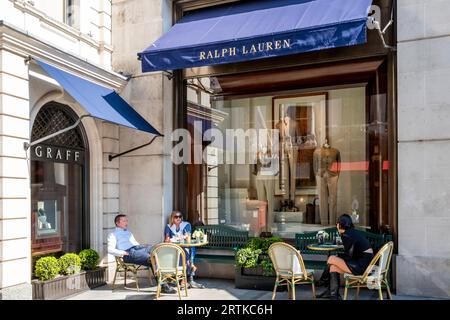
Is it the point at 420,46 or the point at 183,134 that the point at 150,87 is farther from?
the point at 420,46

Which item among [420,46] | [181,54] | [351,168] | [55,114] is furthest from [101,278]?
[420,46]

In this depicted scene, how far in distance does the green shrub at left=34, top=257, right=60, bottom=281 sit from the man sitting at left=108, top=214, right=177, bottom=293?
0.98 m

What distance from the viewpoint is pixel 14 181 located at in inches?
278

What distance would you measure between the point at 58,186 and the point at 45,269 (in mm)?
1691

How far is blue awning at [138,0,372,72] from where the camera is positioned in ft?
23.4

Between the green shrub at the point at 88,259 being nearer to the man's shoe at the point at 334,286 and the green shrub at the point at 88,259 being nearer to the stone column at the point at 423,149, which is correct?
the man's shoe at the point at 334,286

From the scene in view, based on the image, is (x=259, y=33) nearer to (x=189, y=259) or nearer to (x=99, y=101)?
(x=99, y=101)

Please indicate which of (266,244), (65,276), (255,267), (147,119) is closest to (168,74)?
(147,119)

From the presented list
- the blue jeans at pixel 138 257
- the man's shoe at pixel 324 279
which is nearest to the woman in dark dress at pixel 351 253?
the man's shoe at pixel 324 279

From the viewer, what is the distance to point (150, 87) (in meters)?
9.58

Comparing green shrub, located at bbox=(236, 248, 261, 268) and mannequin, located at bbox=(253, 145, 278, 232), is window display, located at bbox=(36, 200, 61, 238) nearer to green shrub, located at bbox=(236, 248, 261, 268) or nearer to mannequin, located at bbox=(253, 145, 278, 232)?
green shrub, located at bbox=(236, 248, 261, 268)

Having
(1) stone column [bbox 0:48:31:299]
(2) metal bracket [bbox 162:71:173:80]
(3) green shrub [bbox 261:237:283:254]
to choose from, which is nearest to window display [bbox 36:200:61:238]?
(1) stone column [bbox 0:48:31:299]
